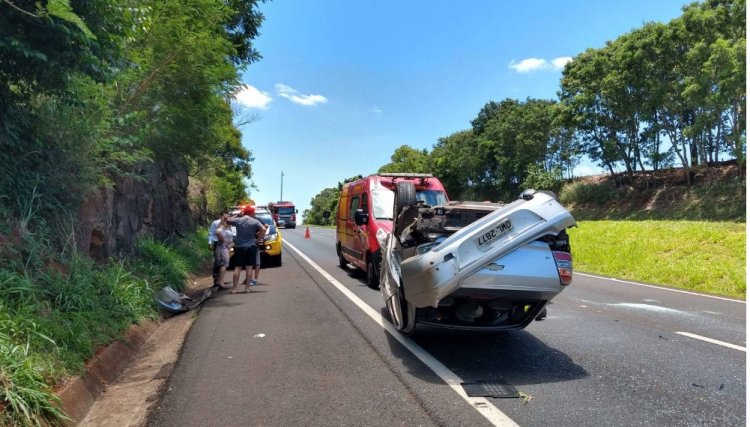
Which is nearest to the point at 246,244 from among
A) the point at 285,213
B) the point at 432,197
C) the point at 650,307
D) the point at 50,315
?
the point at 432,197

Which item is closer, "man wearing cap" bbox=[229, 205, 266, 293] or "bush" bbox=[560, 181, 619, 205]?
"man wearing cap" bbox=[229, 205, 266, 293]

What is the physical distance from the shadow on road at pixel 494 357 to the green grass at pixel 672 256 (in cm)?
787

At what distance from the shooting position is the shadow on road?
4.84 m

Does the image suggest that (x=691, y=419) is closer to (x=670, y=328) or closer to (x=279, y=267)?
(x=670, y=328)

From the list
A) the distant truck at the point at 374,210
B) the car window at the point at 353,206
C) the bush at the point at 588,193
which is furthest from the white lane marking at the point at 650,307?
the bush at the point at 588,193

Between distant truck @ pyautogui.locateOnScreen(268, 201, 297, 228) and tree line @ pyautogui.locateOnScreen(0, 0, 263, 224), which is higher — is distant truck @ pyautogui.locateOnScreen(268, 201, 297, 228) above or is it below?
below

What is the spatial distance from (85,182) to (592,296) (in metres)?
9.49

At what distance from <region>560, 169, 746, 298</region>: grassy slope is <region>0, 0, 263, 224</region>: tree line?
12.4m

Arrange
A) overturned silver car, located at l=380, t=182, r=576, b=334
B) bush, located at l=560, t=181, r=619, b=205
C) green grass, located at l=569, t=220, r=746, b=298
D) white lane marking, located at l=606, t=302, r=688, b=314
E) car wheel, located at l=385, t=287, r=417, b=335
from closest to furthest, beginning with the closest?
overturned silver car, located at l=380, t=182, r=576, b=334
car wheel, located at l=385, t=287, r=417, b=335
white lane marking, located at l=606, t=302, r=688, b=314
green grass, located at l=569, t=220, r=746, b=298
bush, located at l=560, t=181, r=619, b=205

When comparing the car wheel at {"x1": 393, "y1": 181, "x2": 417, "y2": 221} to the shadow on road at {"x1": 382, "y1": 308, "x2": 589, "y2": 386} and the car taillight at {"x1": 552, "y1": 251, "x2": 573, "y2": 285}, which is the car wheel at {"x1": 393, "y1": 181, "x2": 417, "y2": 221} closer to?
the shadow on road at {"x1": 382, "y1": 308, "x2": 589, "y2": 386}

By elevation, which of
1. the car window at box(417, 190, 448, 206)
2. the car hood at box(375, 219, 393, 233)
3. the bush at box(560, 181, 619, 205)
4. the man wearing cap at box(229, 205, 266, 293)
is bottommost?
the man wearing cap at box(229, 205, 266, 293)

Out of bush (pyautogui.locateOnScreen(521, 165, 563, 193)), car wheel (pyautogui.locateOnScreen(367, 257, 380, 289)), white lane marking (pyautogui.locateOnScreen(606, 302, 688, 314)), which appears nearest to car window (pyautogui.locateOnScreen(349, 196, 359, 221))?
car wheel (pyautogui.locateOnScreen(367, 257, 380, 289))

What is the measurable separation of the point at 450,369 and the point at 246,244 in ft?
20.4

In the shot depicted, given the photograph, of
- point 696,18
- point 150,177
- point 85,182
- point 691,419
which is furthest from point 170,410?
point 696,18
